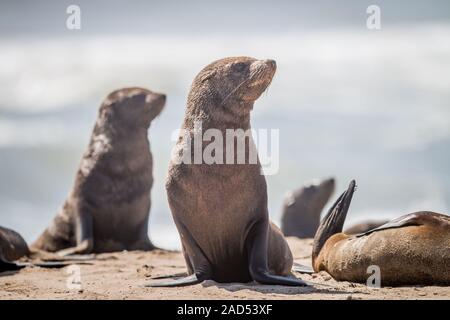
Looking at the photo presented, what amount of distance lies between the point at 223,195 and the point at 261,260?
2.17 ft

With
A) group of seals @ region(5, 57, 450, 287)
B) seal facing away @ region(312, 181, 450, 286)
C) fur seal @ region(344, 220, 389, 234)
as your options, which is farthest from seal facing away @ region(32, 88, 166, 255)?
seal facing away @ region(312, 181, 450, 286)

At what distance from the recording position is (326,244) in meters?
9.69

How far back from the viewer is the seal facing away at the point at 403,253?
26.7 ft

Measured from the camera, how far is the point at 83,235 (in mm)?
13352

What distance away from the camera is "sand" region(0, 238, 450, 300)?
7496mm

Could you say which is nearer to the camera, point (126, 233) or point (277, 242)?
point (277, 242)

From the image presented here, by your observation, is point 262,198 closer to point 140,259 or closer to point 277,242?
point 277,242

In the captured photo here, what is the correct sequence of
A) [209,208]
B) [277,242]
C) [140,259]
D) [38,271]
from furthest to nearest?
1. [140,259]
2. [38,271]
3. [277,242]
4. [209,208]

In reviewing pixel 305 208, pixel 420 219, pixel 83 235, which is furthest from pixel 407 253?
pixel 305 208

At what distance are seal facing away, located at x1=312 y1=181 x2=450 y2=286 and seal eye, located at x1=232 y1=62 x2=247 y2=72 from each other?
6.31 feet

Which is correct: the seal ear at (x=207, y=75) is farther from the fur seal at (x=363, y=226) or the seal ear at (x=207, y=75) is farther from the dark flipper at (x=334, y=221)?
the fur seal at (x=363, y=226)

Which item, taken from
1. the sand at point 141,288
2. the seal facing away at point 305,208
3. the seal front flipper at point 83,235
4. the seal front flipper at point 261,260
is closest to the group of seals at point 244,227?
the seal front flipper at point 261,260
